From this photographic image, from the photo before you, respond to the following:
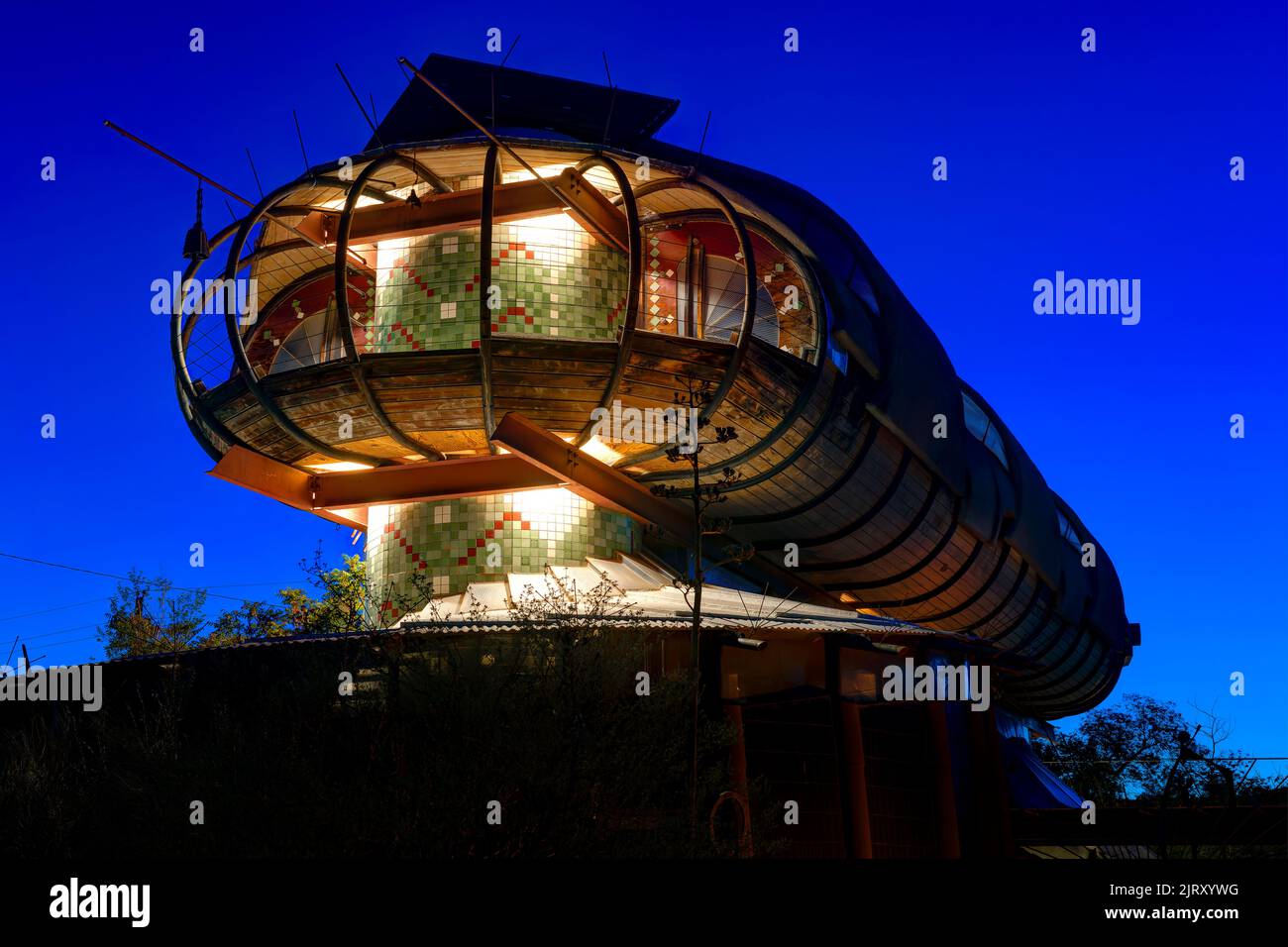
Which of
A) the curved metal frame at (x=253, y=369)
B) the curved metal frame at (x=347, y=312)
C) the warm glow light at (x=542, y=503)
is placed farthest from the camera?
the warm glow light at (x=542, y=503)

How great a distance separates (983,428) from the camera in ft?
128

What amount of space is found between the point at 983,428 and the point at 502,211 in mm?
18764

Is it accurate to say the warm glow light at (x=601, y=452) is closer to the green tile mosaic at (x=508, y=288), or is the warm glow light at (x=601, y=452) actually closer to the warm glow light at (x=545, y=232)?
the green tile mosaic at (x=508, y=288)

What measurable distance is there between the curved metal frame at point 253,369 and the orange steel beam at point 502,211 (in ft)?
5.18

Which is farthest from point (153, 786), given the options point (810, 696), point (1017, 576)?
point (1017, 576)

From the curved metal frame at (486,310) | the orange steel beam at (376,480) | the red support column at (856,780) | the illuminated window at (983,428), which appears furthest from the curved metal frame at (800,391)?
the illuminated window at (983,428)

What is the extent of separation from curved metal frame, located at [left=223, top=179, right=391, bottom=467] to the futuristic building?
6cm

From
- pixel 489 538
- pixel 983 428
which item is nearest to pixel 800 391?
pixel 489 538

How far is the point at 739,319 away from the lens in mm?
28875

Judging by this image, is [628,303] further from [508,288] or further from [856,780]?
[856,780]

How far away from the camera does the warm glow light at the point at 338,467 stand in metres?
28.0

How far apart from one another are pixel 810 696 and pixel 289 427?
12.0 meters

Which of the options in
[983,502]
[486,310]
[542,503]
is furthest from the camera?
[983,502]

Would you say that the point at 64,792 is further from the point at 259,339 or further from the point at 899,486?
the point at 899,486
